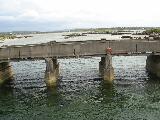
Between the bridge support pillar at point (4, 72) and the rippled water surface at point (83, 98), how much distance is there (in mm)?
992

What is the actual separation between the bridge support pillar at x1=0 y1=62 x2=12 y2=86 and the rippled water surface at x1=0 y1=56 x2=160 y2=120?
3.25ft

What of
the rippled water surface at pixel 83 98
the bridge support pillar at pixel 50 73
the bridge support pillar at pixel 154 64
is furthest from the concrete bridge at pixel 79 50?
the bridge support pillar at pixel 154 64

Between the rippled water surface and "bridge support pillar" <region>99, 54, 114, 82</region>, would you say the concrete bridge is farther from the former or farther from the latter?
the rippled water surface

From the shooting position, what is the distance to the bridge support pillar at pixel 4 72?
155ft

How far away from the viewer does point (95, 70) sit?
5616cm

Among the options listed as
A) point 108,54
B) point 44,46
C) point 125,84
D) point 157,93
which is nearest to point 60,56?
point 44,46

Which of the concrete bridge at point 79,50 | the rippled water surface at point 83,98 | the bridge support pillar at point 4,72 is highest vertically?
the concrete bridge at point 79,50

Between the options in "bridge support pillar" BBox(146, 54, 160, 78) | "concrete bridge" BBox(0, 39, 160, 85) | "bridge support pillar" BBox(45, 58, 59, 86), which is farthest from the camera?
"bridge support pillar" BBox(146, 54, 160, 78)

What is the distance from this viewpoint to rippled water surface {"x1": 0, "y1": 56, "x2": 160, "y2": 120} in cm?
3253

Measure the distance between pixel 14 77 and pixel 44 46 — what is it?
10624mm

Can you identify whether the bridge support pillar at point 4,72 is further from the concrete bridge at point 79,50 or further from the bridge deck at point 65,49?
the bridge deck at point 65,49

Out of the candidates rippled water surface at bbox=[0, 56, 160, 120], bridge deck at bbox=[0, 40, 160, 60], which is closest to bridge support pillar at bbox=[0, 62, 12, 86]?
rippled water surface at bbox=[0, 56, 160, 120]

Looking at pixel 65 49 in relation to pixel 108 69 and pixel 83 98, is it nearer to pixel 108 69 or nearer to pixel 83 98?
pixel 108 69

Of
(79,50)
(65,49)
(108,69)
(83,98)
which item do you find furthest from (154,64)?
(83,98)
